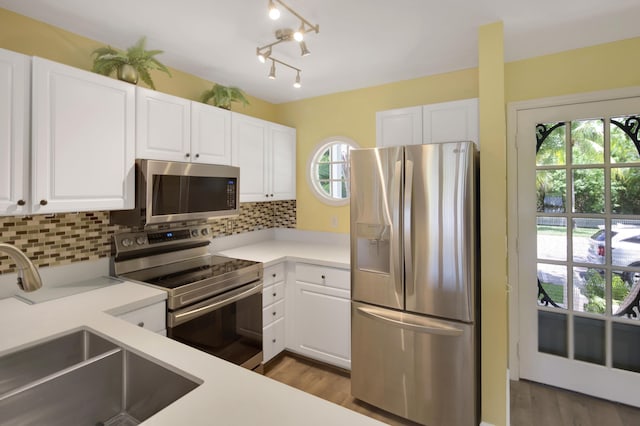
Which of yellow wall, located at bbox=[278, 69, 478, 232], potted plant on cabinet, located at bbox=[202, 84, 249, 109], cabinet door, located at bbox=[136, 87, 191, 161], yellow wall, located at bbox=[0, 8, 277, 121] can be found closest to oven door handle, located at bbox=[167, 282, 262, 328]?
cabinet door, located at bbox=[136, 87, 191, 161]

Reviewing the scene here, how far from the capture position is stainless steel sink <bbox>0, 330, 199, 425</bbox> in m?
0.97

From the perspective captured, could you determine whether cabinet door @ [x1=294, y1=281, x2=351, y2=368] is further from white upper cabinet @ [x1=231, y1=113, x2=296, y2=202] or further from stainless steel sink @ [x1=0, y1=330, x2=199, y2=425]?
stainless steel sink @ [x1=0, y1=330, x2=199, y2=425]

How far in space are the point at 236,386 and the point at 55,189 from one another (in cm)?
146

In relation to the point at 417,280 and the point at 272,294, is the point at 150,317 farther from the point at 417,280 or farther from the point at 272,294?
the point at 417,280

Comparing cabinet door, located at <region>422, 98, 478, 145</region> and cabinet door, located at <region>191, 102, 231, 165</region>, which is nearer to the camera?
cabinet door, located at <region>422, 98, 478, 145</region>

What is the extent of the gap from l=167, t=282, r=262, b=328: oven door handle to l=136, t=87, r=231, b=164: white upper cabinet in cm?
99

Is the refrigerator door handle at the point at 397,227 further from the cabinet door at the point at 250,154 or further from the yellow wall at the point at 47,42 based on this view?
the yellow wall at the point at 47,42

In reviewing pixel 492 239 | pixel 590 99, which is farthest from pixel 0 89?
pixel 590 99

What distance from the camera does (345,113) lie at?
323 cm

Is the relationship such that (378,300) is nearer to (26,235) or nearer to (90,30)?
(26,235)

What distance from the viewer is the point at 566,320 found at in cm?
241

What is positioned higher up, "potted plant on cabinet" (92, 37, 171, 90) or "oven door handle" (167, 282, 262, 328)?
"potted plant on cabinet" (92, 37, 171, 90)

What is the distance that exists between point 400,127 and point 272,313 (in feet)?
5.82

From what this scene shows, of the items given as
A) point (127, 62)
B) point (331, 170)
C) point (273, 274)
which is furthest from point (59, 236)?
point (331, 170)
